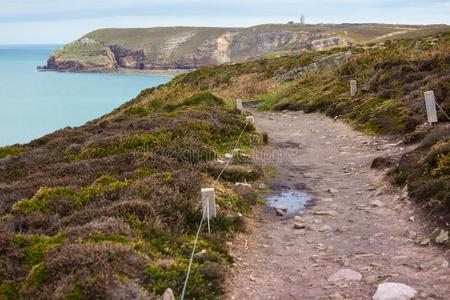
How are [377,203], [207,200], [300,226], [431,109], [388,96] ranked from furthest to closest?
1. [388,96]
2. [431,109]
3. [377,203]
4. [300,226]
5. [207,200]

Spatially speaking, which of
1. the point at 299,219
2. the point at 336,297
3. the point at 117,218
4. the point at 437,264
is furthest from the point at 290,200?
the point at 336,297

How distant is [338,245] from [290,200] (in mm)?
2668

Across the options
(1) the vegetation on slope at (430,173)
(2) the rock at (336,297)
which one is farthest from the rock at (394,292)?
(1) the vegetation on slope at (430,173)

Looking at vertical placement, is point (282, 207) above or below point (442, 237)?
below

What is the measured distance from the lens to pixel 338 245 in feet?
25.0

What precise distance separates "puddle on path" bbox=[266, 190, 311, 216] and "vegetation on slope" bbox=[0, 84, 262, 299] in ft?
1.73

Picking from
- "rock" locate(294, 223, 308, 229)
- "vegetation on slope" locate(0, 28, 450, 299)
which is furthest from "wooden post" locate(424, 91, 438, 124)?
"rock" locate(294, 223, 308, 229)

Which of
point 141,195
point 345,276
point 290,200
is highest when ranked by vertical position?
point 141,195

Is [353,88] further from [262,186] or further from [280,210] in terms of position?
[280,210]

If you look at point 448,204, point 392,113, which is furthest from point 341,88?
point 448,204

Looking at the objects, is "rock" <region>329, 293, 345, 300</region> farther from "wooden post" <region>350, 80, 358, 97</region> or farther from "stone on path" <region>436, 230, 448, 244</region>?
"wooden post" <region>350, 80, 358, 97</region>

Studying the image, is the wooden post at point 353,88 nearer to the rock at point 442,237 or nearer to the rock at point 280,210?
the rock at point 280,210

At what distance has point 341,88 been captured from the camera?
24.2 m

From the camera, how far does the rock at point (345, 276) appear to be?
6.30 meters
